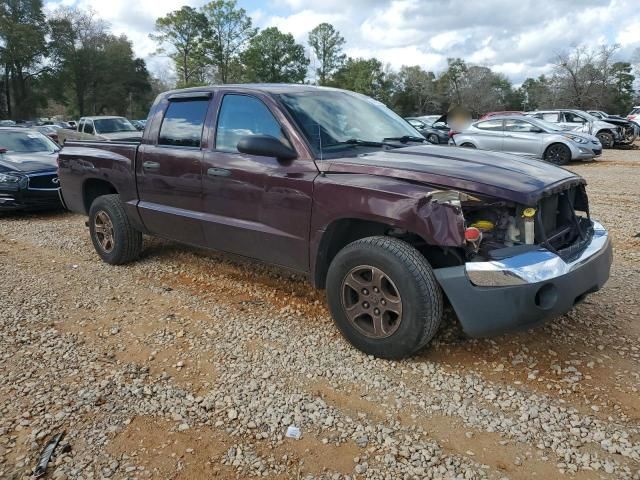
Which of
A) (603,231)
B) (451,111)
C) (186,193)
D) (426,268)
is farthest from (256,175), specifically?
(451,111)

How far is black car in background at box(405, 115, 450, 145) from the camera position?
6.50 meters

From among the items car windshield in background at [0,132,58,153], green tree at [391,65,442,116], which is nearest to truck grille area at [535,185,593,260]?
car windshield in background at [0,132,58,153]

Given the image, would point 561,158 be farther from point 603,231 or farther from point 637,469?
point 637,469

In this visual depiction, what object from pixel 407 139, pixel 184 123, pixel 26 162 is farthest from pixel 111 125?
pixel 407 139

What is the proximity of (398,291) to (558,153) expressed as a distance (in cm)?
1358

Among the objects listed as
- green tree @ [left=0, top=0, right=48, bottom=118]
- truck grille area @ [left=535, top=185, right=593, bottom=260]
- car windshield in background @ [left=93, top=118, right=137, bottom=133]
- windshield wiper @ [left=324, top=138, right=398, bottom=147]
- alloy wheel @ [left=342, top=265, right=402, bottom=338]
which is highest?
green tree @ [left=0, top=0, right=48, bottom=118]

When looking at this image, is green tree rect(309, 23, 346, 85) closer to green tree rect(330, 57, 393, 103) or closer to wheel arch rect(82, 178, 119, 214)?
green tree rect(330, 57, 393, 103)

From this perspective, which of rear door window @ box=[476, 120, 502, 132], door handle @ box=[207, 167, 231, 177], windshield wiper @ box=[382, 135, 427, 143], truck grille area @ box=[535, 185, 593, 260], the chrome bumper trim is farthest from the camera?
rear door window @ box=[476, 120, 502, 132]

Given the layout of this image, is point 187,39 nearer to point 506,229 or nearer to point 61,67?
point 61,67

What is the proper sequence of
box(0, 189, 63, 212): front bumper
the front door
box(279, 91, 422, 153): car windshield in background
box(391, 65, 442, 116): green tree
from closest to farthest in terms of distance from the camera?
1. the front door
2. box(279, 91, 422, 153): car windshield in background
3. box(0, 189, 63, 212): front bumper
4. box(391, 65, 442, 116): green tree

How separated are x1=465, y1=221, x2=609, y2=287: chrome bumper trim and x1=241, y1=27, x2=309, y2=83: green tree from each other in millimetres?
58026

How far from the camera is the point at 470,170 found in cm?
321

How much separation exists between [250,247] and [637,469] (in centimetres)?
284

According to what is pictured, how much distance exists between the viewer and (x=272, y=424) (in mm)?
2738
